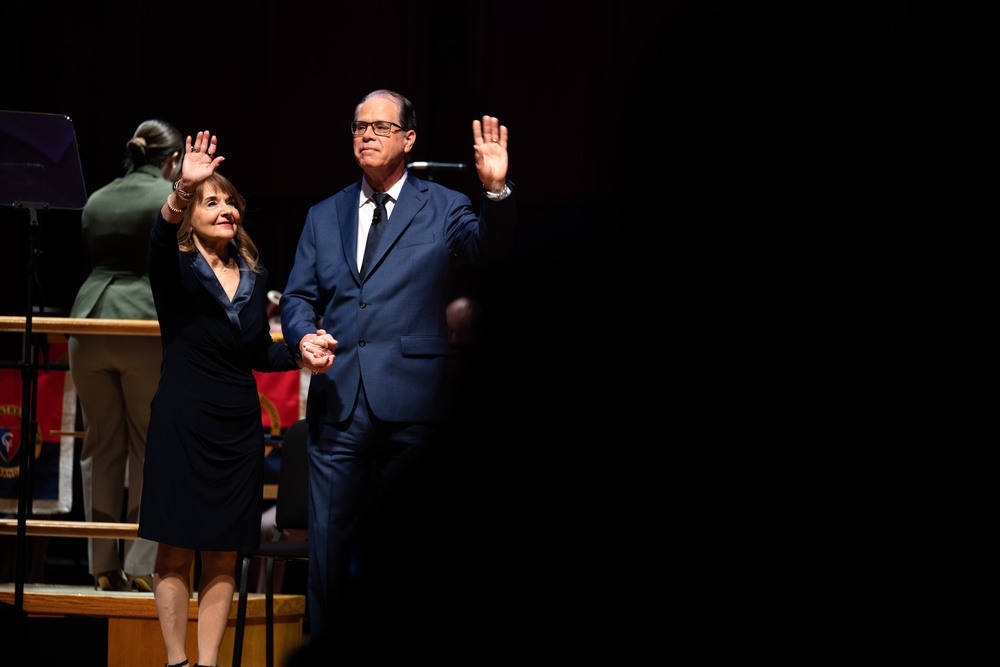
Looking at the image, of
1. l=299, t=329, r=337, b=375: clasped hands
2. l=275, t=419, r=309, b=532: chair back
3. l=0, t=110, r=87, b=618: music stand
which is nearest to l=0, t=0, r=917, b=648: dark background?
l=299, t=329, r=337, b=375: clasped hands

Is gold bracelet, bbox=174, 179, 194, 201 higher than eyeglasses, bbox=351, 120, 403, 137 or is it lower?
lower

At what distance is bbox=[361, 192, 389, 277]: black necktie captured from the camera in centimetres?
287

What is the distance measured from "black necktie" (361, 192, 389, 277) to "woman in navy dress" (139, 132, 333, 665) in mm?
444

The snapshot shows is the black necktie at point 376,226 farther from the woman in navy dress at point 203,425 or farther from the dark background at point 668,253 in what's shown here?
the dark background at point 668,253

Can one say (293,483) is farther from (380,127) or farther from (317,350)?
(380,127)

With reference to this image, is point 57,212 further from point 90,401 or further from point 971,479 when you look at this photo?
point 971,479

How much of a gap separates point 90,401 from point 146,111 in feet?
10.6

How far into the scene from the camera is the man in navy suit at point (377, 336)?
9.09 feet

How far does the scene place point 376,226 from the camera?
9.53ft

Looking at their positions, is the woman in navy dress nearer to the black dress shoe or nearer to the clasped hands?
the clasped hands

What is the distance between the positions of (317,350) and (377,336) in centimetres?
21

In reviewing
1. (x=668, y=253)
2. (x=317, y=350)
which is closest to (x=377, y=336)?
(x=317, y=350)

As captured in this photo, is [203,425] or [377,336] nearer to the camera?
[377,336]

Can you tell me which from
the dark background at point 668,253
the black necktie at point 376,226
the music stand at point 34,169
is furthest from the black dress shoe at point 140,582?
the dark background at point 668,253
